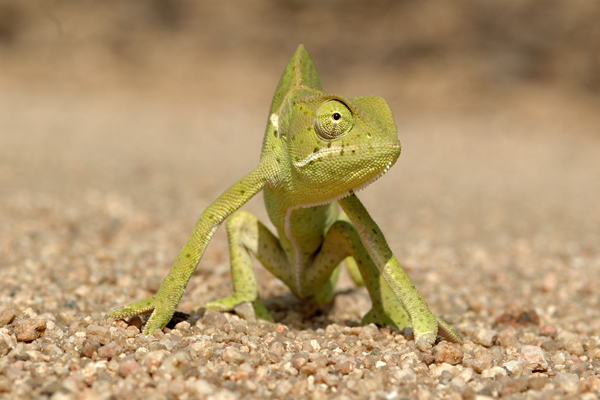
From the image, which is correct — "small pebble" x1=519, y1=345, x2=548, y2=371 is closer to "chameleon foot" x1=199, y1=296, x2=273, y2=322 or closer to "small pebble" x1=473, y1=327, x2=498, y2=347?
"small pebble" x1=473, y1=327, x2=498, y2=347

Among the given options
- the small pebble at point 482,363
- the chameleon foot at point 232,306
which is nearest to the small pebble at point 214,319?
the chameleon foot at point 232,306

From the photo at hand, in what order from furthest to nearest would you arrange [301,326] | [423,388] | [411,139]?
[411,139]
[301,326]
[423,388]

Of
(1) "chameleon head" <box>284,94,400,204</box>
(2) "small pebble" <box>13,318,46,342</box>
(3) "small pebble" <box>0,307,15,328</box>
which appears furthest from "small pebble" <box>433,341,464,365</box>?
(3) "small pebble" <box>0,307,15,328</box>

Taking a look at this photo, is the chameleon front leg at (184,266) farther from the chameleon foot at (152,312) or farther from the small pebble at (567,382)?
the small pebble at (567,382)

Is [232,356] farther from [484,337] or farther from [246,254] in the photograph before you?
[484,337]

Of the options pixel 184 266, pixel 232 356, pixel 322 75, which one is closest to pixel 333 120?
pixel 184 266

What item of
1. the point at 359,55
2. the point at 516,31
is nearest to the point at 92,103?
the point at 359,55

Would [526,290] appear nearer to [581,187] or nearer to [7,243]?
[7,243]
